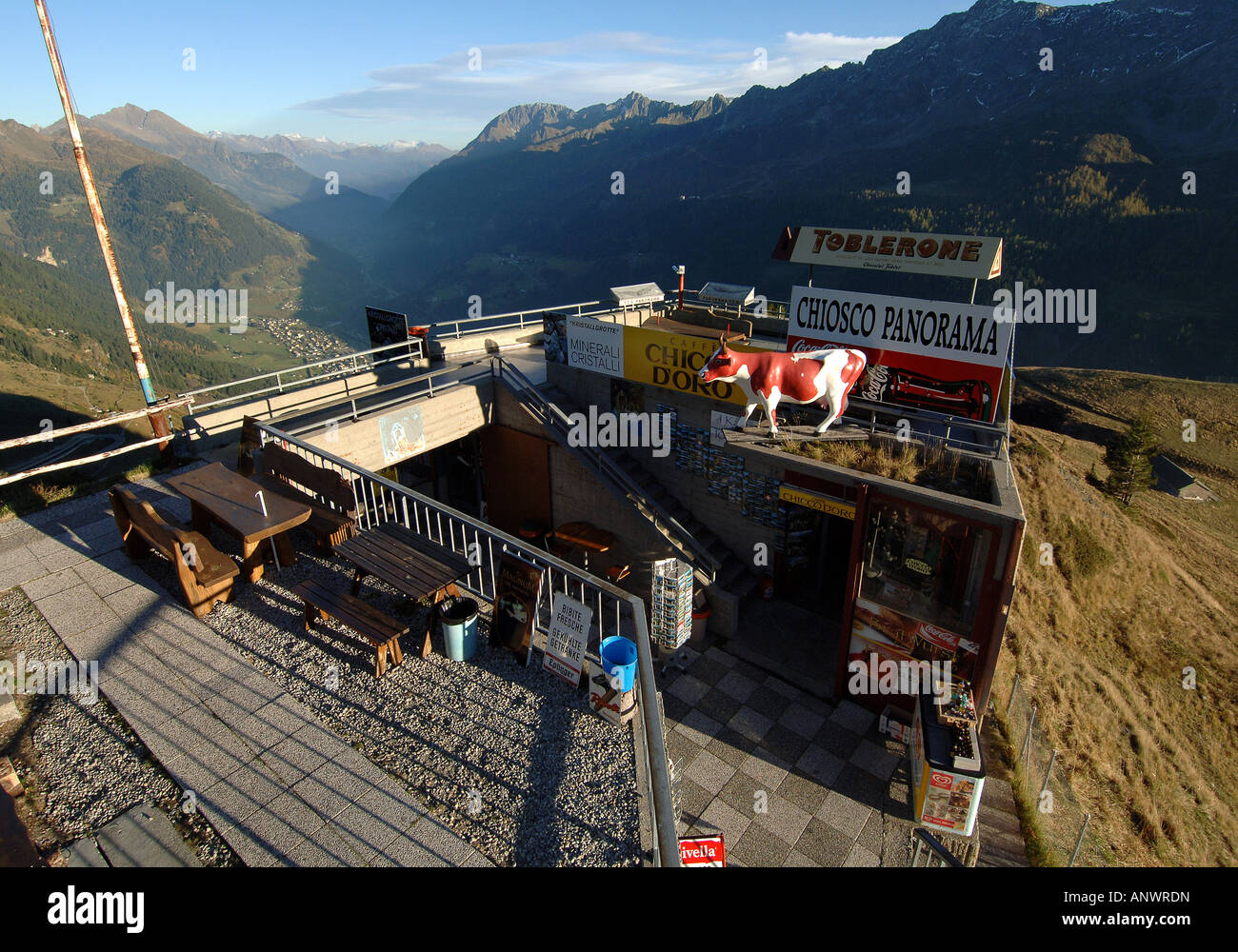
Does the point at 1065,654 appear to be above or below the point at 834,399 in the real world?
below

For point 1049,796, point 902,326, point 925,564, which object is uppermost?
point 902,326

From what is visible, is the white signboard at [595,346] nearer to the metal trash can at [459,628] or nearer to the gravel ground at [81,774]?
the metal trash can at [459,628]

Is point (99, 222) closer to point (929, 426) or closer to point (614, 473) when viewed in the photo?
point (614, 473)

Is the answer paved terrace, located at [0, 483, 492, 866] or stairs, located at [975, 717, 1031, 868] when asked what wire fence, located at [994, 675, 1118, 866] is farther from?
paved terrace, located at [0, 483, 492, 866]

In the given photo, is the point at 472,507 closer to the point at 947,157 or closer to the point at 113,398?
the point at 113,398

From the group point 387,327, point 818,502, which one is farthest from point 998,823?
point 387,327

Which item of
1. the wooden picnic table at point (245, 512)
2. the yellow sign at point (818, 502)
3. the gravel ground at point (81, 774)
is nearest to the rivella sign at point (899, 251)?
the yellow sign at point (818, 502)

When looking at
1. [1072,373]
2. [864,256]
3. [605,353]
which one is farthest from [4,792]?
[1072,373]
